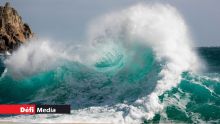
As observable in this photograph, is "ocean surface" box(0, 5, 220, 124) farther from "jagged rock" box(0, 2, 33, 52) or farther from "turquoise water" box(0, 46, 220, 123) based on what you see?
"jagged rock" box(0, 2, 33, 52)

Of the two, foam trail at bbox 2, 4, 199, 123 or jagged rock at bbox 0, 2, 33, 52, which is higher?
jagged rock at bbox 0, 2, 33, 52

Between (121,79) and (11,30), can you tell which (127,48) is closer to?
(121,79)

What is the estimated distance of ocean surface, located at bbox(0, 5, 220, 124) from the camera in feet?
51.0

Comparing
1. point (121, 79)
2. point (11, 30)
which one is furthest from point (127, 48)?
point (11, 30)

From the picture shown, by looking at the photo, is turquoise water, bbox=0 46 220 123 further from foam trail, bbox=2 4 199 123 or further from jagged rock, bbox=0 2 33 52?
jagged rock, bbox=0 2 33 52

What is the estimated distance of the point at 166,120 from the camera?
15.2 meters

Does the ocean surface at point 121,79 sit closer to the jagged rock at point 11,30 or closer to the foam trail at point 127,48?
the foam trail at point 127,48

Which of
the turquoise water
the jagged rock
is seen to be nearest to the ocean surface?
the turquoise water

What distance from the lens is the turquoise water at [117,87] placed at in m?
16.1

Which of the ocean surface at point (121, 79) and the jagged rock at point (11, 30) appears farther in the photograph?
the jagged rock at point (11, 30)

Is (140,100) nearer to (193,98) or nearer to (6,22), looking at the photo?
(193,98)

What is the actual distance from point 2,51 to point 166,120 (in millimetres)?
97246

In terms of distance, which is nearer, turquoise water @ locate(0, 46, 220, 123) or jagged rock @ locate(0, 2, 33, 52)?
turquoise water @ locate(0, 46, 220, 123)

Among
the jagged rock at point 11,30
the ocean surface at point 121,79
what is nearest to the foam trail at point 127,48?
the ocean surface at point 121,79
